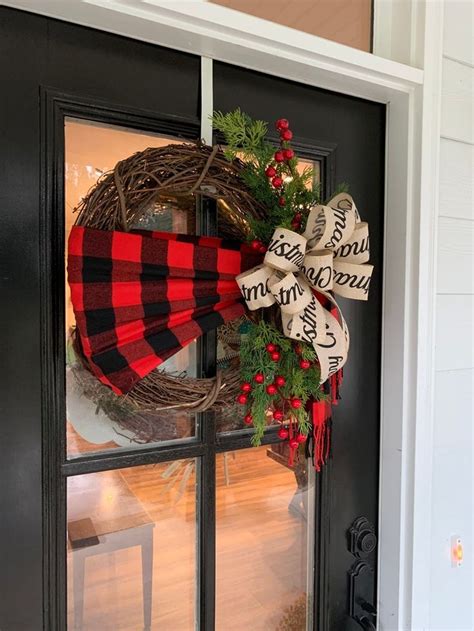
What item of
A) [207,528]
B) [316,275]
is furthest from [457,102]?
[207,528]

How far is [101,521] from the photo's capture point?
0.82 meters

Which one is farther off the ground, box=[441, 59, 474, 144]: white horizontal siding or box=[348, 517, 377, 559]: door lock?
box=[441, 59, 474, 144]: white horizontal siding

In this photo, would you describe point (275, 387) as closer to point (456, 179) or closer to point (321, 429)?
point (321, 429)

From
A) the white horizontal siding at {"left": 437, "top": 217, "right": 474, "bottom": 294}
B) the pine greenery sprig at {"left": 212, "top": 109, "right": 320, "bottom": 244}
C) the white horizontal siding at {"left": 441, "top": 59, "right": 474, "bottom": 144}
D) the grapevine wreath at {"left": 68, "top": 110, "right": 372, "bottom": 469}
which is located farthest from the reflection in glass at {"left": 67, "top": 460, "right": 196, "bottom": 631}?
the white horizontal siding at {"left": 441, "top": 59, "right": 474, "bottom": 144}

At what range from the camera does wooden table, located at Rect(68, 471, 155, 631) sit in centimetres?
79

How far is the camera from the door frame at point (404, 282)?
2.92 feet

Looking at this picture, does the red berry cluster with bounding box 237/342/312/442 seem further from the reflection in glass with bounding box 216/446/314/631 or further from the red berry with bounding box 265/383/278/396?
the reflection in glass with bounding box 216/446/314/631

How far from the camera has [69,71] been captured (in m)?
0.75

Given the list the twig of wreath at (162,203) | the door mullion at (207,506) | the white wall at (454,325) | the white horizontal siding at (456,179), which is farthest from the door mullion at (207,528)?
the white horizontal siding at (456,179)

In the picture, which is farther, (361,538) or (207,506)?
(361,538)

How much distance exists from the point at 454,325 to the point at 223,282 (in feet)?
1.84

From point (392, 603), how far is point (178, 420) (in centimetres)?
62

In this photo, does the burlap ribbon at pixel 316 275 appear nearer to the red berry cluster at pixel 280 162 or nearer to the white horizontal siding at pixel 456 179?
the red berry cluster at pixel 280 162

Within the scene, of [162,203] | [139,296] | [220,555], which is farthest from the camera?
[220,555]
